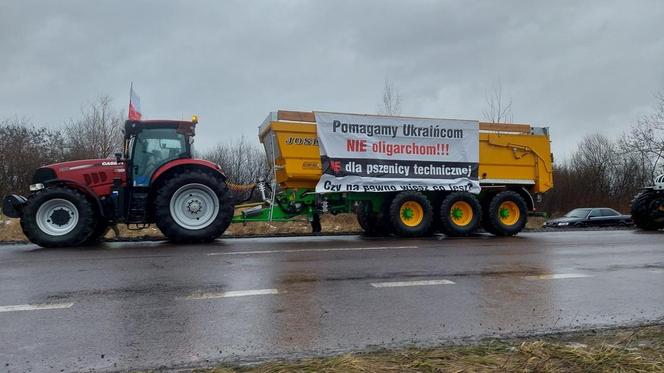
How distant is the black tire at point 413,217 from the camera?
13.5 meters

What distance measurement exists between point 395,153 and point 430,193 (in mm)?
1511

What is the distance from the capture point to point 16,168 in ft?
111

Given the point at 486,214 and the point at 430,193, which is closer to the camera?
the point at 430,193

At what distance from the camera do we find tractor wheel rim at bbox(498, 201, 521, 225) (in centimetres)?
1473

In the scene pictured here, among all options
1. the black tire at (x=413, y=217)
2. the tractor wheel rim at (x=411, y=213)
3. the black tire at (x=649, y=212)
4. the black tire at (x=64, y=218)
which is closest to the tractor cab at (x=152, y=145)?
the black tire at (x=64, y=218)

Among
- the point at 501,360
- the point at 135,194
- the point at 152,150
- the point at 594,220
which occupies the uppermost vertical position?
the point at 152,150

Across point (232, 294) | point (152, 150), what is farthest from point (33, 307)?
point (152, 150)

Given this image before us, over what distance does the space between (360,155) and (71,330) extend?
963 cm

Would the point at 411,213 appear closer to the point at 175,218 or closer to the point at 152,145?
the point at 175,218

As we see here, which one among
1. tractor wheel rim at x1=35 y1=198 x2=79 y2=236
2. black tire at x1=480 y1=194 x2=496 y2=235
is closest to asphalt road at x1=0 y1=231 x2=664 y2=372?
tractor wheel rim at x1=35 y1=198 x2=79 y2=236

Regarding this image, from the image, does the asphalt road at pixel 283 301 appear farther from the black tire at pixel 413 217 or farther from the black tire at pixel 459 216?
the black tire at pixel 459 216

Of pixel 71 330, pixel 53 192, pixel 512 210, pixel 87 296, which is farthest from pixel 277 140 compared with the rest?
pixel 71 330

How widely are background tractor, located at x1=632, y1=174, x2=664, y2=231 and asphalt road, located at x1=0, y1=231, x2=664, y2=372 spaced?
29.7 ft

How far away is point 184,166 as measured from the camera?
38.0 feet
